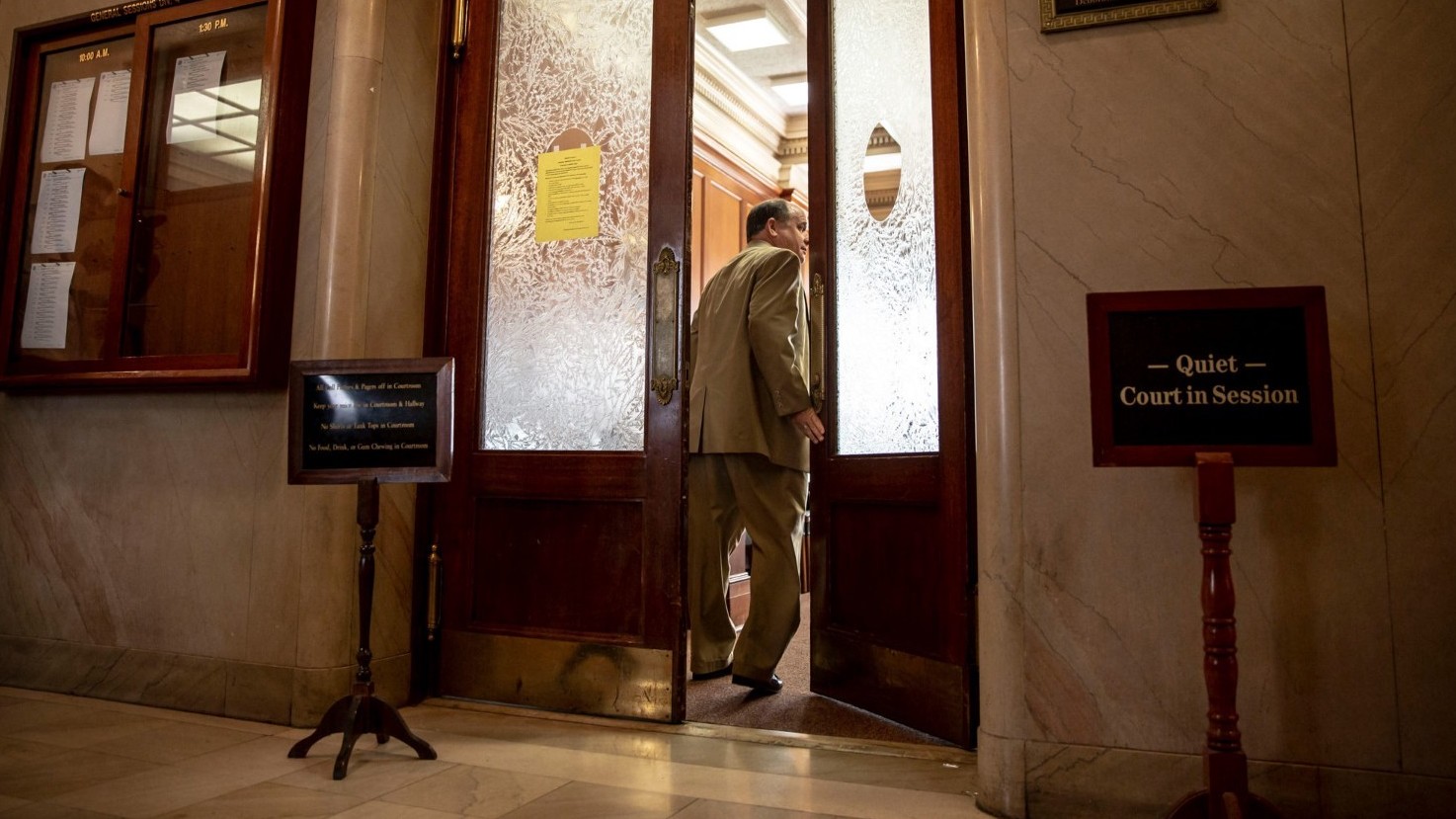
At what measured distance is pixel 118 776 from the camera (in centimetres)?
198

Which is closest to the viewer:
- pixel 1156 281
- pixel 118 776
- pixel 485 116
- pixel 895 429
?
pixel 1156 281

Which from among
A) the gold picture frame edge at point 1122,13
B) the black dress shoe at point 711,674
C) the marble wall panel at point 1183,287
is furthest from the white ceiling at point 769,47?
the black dress shoe at point 711,674

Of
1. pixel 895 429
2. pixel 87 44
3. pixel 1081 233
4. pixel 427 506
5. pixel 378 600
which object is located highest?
pixel 87 44

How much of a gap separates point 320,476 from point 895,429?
164cm

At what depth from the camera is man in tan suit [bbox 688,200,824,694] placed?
9.55 ft

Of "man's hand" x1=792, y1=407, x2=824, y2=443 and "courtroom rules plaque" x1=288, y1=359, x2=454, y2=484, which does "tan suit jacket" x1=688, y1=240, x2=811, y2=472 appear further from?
"courtroom rules plaque" x1=288, y1=359, x2=454, y2=484

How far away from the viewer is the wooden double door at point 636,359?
98.0 inches

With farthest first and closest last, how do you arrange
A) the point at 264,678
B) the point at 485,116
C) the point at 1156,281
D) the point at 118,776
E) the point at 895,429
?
the point at 485,116 → the point at 895,429 → the point at 264,678 → the point at 118,776 → the point at 1156,281

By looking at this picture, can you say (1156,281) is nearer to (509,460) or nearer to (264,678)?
(509,460)

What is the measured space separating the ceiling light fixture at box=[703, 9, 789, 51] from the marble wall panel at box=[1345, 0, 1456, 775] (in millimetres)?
3561

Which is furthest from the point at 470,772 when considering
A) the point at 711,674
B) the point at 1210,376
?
the point at 1210,376

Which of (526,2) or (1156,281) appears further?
(526,2)

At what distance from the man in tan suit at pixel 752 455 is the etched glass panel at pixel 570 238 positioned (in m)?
0.44

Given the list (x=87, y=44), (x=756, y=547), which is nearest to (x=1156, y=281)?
(x=756, y=547)
